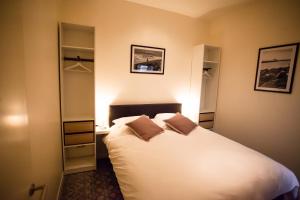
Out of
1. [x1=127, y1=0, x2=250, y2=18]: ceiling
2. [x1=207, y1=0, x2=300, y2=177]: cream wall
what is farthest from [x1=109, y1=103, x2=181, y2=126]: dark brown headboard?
[x1=127, y1=0, x2=250, y2=18]: ceiling

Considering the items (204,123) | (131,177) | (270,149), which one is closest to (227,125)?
(204,123)

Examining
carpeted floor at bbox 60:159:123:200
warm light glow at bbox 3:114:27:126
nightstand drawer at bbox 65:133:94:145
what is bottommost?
carpeted floor at bbox 60:159:123:200

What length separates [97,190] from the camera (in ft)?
6.75

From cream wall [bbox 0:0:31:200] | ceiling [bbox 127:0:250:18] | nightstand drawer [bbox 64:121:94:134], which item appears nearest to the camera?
cream wall [bbox 0:0:31:200]

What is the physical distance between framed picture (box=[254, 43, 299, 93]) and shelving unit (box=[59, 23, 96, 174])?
9.07ft

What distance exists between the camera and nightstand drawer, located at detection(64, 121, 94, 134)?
2.30m

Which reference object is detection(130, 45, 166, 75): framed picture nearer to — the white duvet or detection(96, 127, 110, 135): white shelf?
detection(96, 127, 110, 135): white shelf

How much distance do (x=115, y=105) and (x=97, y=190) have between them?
1.33m

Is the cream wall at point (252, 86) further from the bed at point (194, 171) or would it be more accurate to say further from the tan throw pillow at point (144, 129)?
the tan throw pillow at point (144, 129)

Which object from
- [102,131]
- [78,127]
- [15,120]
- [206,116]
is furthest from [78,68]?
[206,116]

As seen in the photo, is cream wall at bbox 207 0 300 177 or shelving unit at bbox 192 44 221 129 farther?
shelving unit at bbox 192 44 221 129

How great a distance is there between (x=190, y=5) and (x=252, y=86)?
1851 mm

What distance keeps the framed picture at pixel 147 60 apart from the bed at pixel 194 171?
4.54 feet

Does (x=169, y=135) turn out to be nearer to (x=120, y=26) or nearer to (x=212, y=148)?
(x=212, y=148)
